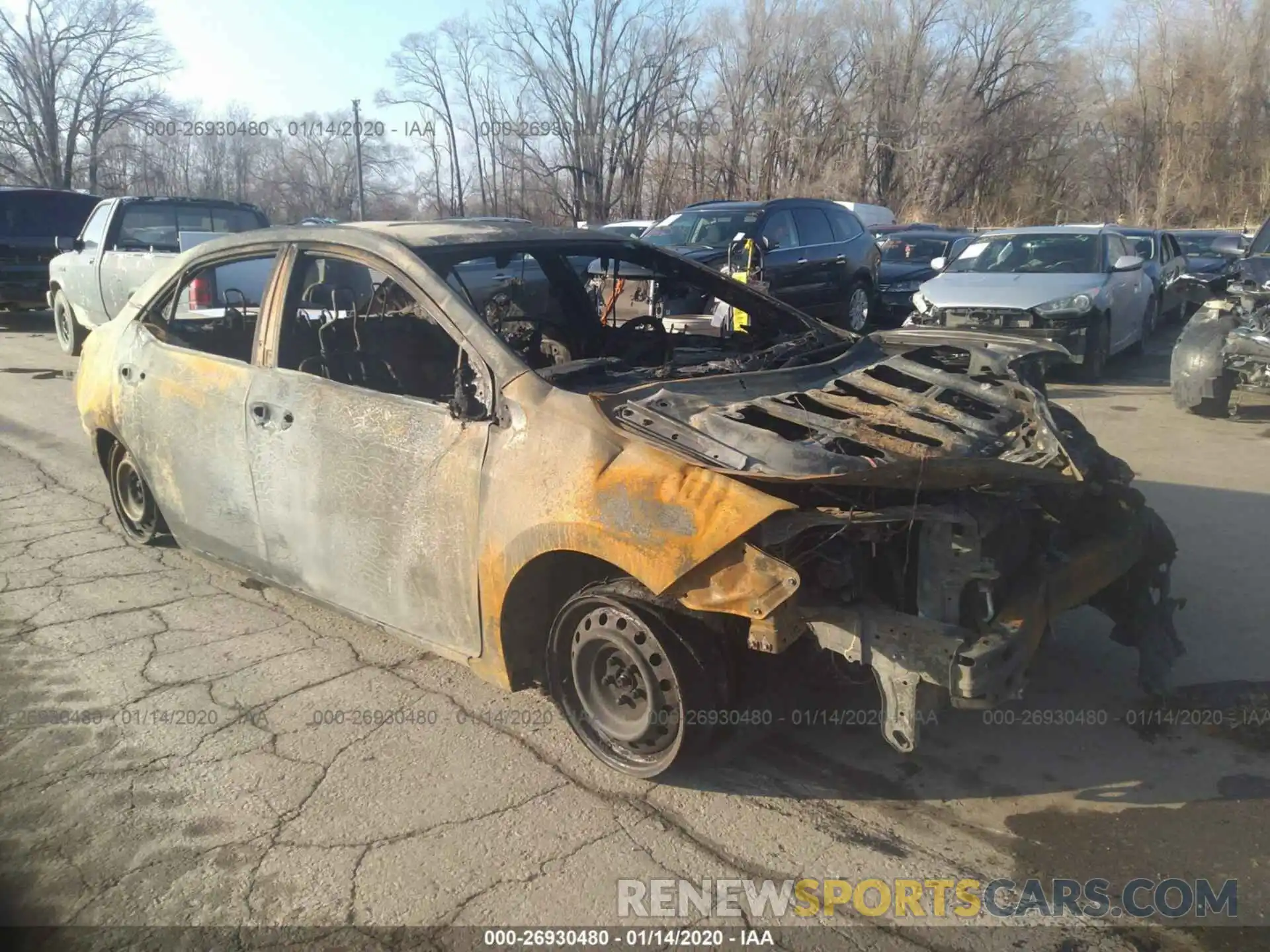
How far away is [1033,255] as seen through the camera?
11234mm

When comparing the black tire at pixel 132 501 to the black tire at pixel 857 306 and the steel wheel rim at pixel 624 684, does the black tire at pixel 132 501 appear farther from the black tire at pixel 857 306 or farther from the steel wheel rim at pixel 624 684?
the black tire at pixel 857 306

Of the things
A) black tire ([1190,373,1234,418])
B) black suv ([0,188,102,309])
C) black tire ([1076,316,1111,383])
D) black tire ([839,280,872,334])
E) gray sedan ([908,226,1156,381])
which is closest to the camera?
black tire ([1190,373,1234,418])

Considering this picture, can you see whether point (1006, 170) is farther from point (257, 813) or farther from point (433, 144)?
point (257, 813)

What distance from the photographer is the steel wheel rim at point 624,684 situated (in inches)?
120

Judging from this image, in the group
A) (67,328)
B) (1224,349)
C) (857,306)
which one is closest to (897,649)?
(1224,349)

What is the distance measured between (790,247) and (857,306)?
5.44ft

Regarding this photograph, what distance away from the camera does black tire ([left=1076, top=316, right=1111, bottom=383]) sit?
1006 centimetres

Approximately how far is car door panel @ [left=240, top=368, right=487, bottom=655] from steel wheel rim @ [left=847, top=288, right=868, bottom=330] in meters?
9.99

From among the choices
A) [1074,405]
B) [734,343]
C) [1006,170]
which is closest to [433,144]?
[1006,170]

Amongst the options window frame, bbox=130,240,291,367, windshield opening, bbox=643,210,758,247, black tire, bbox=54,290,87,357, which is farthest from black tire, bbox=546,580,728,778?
black tire, bbox=54,290,87,357

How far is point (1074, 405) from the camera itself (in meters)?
9.33

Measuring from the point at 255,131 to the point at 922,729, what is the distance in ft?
70.0

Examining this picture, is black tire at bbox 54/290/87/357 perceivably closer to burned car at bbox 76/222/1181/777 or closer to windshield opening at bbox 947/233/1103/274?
burned car at bbox 76/222/1181/777

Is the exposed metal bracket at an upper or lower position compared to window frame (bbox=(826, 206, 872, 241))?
lower
